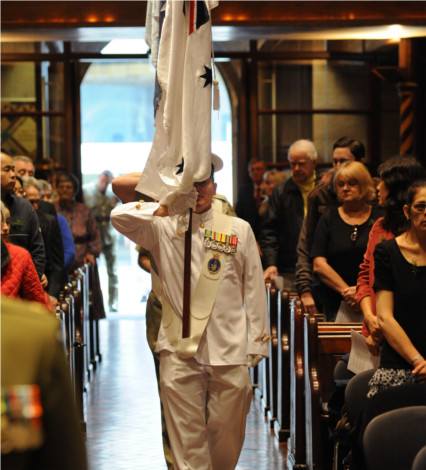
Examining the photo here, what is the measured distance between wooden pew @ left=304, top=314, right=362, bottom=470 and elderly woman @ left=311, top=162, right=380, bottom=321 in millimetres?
533

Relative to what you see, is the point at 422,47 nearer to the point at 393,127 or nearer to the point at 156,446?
the point at 393,127

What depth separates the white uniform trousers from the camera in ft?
14.8

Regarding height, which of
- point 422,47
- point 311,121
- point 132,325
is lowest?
point 132,325

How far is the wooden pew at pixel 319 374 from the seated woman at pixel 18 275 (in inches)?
54.4

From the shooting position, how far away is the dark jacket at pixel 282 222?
7453mm

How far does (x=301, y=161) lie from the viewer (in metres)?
7.45

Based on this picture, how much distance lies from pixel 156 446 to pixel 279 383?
904 mm

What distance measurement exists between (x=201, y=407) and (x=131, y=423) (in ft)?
8.92

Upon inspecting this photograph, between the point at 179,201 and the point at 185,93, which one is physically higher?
the point at 185,93

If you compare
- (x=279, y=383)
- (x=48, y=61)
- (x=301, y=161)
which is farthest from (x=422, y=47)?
(x=279, y=383)

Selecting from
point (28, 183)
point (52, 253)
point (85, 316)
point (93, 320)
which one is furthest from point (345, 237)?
point (93, 320)

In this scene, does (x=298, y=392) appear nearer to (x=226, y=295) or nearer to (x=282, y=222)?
(x=226, y=295)

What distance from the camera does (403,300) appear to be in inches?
163

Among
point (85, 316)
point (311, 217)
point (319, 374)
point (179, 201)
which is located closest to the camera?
point (179, 201)
